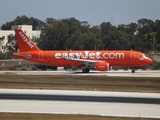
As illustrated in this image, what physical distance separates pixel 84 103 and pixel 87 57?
35502 mm

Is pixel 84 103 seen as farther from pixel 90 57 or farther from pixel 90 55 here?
pixel 90 55

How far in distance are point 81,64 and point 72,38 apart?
6235cm

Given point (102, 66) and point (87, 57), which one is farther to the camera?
point (87, 57)

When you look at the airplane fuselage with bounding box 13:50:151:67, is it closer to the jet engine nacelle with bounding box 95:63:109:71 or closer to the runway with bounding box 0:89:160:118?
the jet engine nacelle with bounding box 95:63:109:71

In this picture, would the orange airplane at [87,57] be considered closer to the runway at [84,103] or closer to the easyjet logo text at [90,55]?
the easyjet logo text at [90,55]

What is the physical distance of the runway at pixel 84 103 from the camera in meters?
22.8

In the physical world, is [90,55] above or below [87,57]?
above

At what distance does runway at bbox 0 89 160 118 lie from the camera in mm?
22844

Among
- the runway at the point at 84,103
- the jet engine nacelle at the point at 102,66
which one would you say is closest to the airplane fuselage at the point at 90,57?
the jet engine nacelle at the point at 102,66

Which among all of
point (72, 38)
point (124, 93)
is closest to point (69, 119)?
point (124, 93)

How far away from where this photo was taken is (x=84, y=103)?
25922mm

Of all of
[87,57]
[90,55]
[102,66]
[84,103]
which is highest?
[90,55]

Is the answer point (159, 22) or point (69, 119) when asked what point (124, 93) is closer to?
point (69, 119)

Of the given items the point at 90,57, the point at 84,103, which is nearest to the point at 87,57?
the point at 90,57
